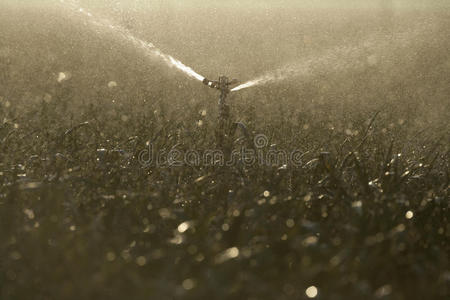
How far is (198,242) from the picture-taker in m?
2.65

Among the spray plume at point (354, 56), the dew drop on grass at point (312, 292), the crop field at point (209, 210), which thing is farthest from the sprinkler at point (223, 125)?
the spray plume at point (354, 56)

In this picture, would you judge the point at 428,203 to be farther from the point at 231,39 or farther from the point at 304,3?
the point at 304,3

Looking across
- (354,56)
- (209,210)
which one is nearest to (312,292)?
(209,210)

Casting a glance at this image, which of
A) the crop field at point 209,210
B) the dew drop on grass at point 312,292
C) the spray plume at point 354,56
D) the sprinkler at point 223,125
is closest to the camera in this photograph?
the dew drop on grass at point 312,292

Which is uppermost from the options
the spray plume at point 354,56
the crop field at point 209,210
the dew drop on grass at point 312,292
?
the dew drop on grass at point 312,292

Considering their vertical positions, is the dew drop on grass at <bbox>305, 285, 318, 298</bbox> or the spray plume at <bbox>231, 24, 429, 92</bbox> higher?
the dew drop on grass at <bbox>305, 285, 318, 298</bbox>

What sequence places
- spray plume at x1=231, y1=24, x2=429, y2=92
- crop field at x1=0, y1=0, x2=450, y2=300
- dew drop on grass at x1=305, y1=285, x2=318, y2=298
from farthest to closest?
spray plume at x1=231, y1=24, x2=429, y2=92 < crop field at x1=0, y1=0, x2=450, y2=300 < dew drop on grass at x1=305, y1=285, x2=318, y2=298

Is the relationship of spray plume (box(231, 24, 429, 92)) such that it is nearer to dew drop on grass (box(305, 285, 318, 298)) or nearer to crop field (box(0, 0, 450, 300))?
crop field (box(0, 0, 450, 300))

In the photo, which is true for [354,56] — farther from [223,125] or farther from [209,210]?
[209,210]

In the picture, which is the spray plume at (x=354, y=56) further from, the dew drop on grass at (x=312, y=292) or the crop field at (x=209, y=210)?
the dew drop on grass at (x=312, y=292)

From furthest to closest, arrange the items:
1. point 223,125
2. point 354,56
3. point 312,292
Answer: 1. point 354,56
2. point 223,125
3. point 312,292

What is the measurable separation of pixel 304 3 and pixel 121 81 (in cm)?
3147

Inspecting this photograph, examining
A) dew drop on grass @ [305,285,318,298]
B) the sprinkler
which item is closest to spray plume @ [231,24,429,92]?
the sprinkler

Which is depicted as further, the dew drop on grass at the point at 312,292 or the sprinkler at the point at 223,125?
the sprinkler at the point at 223,125
